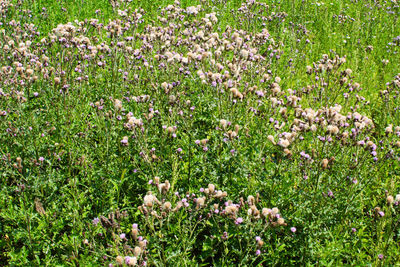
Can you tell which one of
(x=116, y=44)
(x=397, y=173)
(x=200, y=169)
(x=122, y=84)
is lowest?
(x=397, y=173)

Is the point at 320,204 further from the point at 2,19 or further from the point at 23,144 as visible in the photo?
the point at 2,19

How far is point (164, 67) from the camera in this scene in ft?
13.3

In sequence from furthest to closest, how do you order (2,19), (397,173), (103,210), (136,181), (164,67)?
(2,19) < (164,67) < (397,173) < (136,181) < (103,210)

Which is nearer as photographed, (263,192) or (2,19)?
(263,192)

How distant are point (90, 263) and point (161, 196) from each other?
70 centimetres

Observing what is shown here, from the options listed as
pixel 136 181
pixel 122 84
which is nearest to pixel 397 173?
pixel 136 181

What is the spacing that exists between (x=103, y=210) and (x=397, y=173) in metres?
3.05

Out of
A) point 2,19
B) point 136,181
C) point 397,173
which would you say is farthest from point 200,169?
point 2,19

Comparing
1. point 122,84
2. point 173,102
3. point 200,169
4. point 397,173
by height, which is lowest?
point 397,173

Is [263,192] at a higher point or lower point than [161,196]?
lower

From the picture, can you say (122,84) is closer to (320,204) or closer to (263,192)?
(263,192)

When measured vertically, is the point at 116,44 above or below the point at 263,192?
above

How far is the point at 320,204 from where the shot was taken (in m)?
2.68

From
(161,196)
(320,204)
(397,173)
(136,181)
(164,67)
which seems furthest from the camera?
(164,67)
